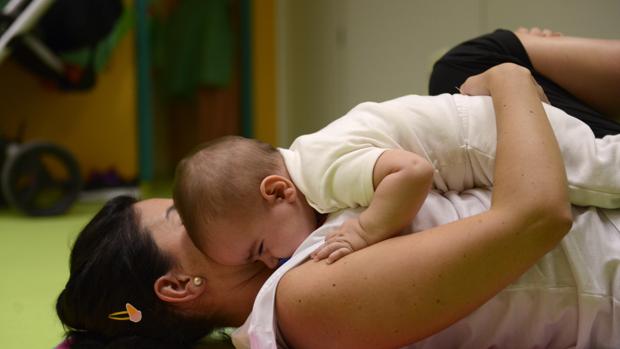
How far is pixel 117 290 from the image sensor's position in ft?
3.19

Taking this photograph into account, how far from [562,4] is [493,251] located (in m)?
1.82

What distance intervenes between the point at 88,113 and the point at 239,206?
2671mm

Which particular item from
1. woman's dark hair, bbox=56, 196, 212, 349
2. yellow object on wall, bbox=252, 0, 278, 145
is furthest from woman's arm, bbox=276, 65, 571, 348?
yellow object on wall, bbox=252, 0, 278, 145

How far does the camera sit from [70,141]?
132 inches

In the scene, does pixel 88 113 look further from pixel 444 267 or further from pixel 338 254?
pixel 444 267

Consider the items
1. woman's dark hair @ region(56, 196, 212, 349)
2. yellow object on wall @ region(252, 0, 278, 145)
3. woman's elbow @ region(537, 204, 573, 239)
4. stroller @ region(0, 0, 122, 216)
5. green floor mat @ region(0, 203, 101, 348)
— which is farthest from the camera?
yellow object on wall @ region(252, 0, 278, 145)

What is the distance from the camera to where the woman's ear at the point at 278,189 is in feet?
2.97

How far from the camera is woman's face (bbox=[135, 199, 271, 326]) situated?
38.3 inches

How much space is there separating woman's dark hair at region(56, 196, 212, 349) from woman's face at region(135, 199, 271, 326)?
0.05ft

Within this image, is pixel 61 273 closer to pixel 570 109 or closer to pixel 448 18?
pixel 570 109

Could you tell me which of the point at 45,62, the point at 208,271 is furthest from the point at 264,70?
the point at 208,271

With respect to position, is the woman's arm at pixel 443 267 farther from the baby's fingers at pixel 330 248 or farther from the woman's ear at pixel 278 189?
the woman's ear at pixel 278 189

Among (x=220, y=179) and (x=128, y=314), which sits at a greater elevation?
(x=220, y=179)

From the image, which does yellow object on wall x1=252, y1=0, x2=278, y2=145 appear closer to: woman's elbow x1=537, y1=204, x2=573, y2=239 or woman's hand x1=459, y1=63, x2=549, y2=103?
woman's hand x1=459, y1=63, x2=549, y2=103
